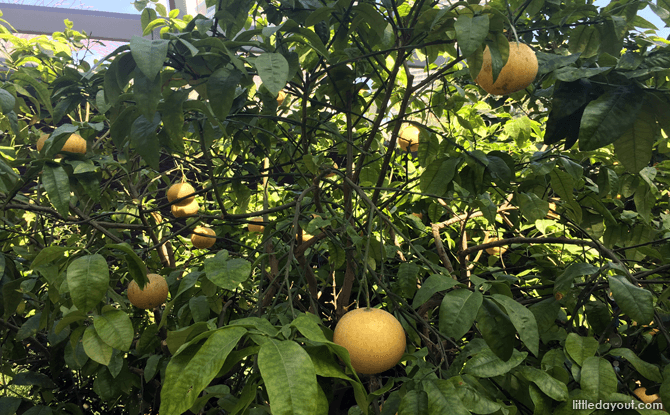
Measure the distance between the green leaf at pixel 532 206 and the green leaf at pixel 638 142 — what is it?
9.3 inches

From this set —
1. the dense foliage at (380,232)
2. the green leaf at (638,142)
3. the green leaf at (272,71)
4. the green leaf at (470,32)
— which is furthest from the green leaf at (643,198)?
the green leaf at (272,71)

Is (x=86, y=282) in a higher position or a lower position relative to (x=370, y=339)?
higher

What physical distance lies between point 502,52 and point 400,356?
0.57m

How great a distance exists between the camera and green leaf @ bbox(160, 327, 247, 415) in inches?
17.5

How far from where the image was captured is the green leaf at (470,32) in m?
0.65

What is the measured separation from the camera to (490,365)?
0.70 metres

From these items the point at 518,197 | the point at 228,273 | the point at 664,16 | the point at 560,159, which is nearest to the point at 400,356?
the point at 228,273

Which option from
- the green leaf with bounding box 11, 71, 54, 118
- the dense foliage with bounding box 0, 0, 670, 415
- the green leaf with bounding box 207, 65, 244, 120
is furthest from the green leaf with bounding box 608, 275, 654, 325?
the green leaf with bounding box 11, 71, 54, 118

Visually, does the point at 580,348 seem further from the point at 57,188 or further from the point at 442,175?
the point at 57,188

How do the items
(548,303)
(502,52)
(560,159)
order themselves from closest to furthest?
(502,52) < (548,303) < (560,159)

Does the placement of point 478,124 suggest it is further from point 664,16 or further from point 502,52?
point 502,52

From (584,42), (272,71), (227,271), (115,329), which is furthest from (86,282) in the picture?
(584,42)

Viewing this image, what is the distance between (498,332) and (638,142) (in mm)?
474

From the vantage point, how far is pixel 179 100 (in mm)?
813
